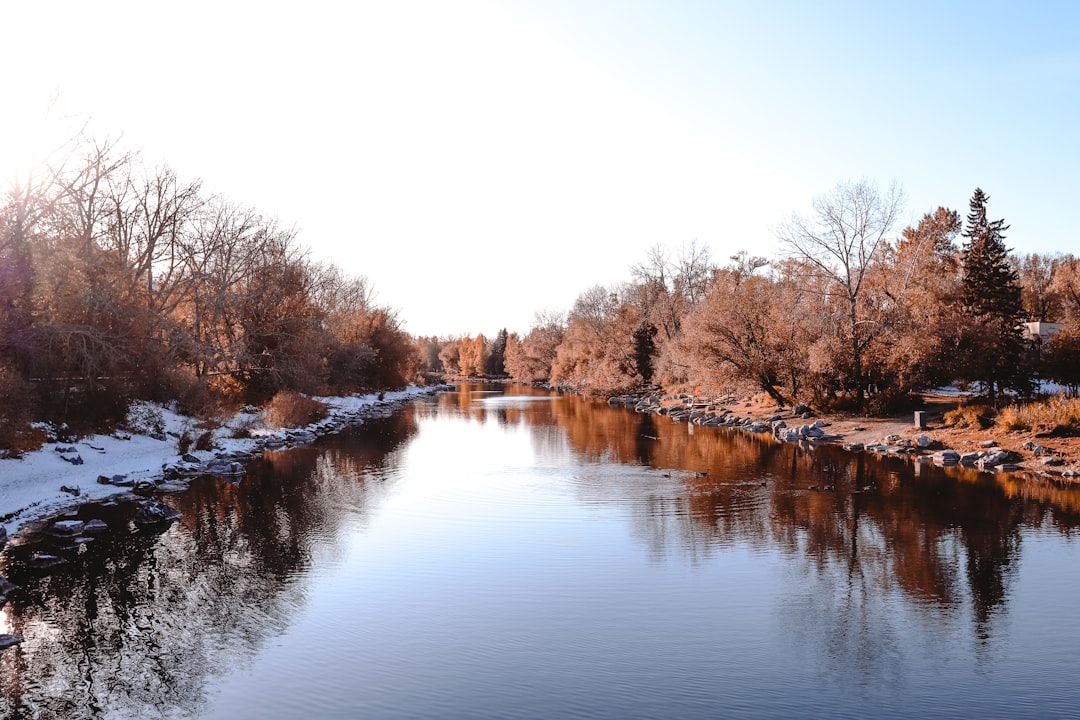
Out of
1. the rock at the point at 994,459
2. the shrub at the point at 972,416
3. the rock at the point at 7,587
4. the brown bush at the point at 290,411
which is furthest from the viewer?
the brown bush at the point at 290,411

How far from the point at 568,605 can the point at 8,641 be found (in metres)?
7.97

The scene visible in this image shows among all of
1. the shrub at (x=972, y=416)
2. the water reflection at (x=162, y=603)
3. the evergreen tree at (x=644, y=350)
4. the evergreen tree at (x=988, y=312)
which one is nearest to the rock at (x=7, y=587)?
the water reflection at (x=162, y=603)

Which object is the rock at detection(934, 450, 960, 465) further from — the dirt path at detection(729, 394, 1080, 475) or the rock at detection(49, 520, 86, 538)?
the rock at detection(49, 520, 86, 538)

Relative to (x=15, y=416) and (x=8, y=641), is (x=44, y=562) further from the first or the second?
(x=15, y=416)

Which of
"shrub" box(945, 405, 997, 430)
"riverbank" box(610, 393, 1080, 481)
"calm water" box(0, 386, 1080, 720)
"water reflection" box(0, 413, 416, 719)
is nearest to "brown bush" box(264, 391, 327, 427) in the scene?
"calm water" box(0, 386, 1080, 720)

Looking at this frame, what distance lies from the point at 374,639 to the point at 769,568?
296 inches

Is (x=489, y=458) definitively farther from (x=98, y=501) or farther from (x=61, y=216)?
(x=61, y=216)

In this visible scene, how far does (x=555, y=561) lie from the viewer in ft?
50.6

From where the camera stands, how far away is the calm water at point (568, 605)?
31.3 ft

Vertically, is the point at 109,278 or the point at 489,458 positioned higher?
the point at 109,278

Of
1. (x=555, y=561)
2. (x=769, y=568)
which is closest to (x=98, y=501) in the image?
(x=555, y=561)

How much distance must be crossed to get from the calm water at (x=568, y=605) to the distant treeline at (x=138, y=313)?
6.16 metres

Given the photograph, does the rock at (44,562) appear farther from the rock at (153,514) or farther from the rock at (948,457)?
the rock at (948,457)

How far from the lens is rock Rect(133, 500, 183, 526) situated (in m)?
18.3
